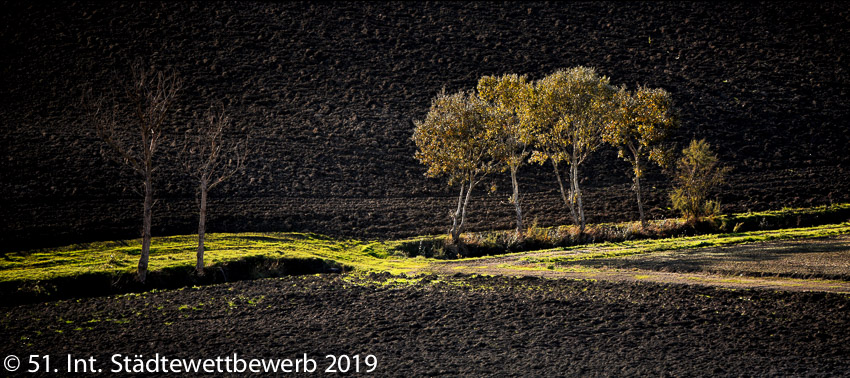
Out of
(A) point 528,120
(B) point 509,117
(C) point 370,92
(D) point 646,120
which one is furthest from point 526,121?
(C) point 370,92

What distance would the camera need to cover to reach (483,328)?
1711 centimetres

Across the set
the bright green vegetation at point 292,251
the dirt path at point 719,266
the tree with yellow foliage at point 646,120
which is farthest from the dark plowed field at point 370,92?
the dirt path at point 719,266

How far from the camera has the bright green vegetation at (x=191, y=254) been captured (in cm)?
2531

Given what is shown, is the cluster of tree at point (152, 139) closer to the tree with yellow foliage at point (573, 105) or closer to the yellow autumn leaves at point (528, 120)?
the yellow autumn leaves at point (528, 120)

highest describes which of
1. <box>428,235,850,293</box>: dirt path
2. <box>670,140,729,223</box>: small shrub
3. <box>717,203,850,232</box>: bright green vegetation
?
<box>670,140,729,223</box>: small shrub

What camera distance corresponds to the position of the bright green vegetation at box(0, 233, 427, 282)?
2531 centimetres

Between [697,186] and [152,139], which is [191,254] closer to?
[152,139]

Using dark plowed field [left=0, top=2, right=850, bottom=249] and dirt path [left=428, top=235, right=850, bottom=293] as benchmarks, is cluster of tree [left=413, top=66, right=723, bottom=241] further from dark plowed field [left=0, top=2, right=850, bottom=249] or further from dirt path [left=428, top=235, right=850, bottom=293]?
dirt path [left=428, top=235, right=850, bottom=293]

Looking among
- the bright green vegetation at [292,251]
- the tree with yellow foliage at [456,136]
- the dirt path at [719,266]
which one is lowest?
the dirt path at [719,266]

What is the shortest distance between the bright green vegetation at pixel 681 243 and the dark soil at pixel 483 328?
7013 mm

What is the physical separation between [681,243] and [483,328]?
734 inches

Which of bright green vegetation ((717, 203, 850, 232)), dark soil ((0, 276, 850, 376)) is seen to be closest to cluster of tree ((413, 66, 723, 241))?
bright green vegetation ((717, 203, 850, 232))

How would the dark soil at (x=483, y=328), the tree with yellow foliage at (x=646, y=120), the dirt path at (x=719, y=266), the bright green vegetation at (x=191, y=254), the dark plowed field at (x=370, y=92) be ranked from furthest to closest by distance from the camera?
the dark plowed field at (x=370, y=92), the tree with yellow foliage at (x=646, y=120), the bright green vegetation at (x=191, y=254), the dirt path at (x=719, y=266), the dark soil at (x=483, y=328)

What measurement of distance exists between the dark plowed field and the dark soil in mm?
18463
